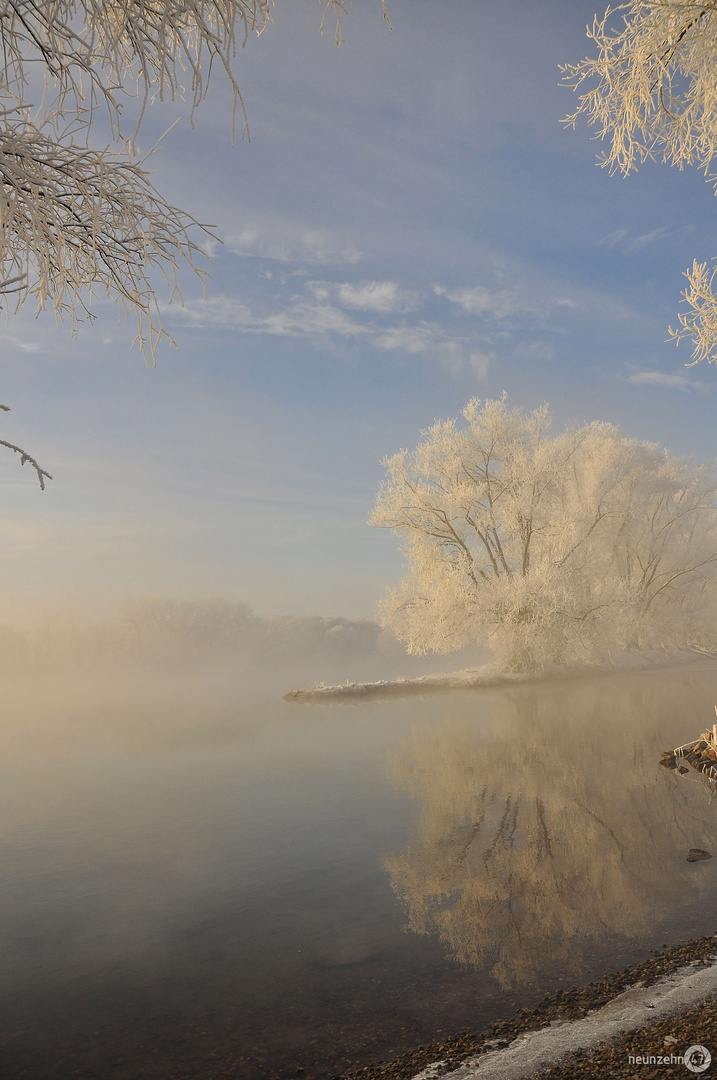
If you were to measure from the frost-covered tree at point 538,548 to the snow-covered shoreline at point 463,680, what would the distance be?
574 millimetres

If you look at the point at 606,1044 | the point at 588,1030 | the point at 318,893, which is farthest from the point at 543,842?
the point at 606,1044

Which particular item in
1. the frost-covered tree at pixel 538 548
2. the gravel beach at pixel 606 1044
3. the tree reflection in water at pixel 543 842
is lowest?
the tree reflection in water at pixel 543 842

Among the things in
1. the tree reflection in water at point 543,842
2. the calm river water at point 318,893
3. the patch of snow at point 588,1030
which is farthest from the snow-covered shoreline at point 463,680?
the patch of snow at point 588,1030

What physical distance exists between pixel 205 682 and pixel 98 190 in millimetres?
24203

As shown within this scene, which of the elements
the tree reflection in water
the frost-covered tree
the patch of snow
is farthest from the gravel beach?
the frost-covered tree

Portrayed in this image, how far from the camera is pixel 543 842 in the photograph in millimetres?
5605

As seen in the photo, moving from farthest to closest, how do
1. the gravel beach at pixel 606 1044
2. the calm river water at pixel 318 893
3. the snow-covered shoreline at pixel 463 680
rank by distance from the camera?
the snow-covered shoreline at pixel 463 680 < the calm river water at pixel 318 893 < the gravel beach at pixel 606 1044

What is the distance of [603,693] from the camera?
56.4 feet

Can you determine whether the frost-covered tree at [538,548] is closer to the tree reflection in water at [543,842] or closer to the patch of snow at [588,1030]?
the tree reflection in water at [543,842]

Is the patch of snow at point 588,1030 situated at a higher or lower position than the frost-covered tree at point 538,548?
lower

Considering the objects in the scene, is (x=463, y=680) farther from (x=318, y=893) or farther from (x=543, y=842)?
(x=318, y=893)

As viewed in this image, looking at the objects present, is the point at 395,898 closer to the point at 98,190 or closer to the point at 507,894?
the point at 507,894

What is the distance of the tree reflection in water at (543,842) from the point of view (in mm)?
4035

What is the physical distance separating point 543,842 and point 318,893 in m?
2.00
